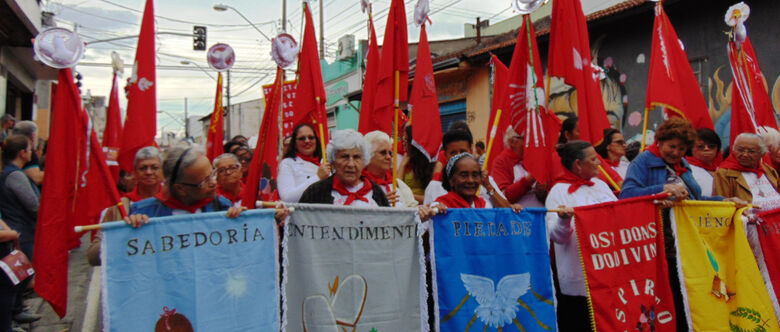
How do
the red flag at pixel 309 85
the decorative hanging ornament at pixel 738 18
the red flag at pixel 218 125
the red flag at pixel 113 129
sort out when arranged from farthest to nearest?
the red flag at pixel 218 125 < the decorative hanging ornament at pixel 738 18 < the red flag at pixel 113 129 < the red flag at pixel 309 85

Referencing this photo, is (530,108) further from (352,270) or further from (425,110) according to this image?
(352,270)

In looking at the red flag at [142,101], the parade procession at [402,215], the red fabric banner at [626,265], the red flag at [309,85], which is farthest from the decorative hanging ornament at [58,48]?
the red fabric banner at [626,265]

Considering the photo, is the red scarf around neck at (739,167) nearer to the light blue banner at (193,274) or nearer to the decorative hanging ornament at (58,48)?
the light blue banner at (193,274)

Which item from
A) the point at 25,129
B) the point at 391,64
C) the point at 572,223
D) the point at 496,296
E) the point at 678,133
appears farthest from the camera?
the point at 25,129

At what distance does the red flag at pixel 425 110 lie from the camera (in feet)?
17.1

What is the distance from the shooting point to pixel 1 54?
1307cm

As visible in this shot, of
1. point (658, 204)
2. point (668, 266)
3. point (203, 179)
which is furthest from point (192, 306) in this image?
point (668, 266)

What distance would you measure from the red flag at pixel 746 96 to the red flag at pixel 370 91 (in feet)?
13.2

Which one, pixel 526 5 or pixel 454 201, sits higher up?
pixel 526 5

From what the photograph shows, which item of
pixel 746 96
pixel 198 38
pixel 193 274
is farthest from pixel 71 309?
pixel 198 38

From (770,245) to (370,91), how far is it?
145 inches

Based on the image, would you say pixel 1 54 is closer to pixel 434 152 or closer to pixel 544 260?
pixel 434 152

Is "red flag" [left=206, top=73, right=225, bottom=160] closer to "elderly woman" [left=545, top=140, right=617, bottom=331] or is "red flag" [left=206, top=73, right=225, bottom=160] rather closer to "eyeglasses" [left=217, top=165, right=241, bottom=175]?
"eyeglasses" [left=217, top=165, right=241, bottom=175]

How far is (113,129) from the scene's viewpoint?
20.8ft
